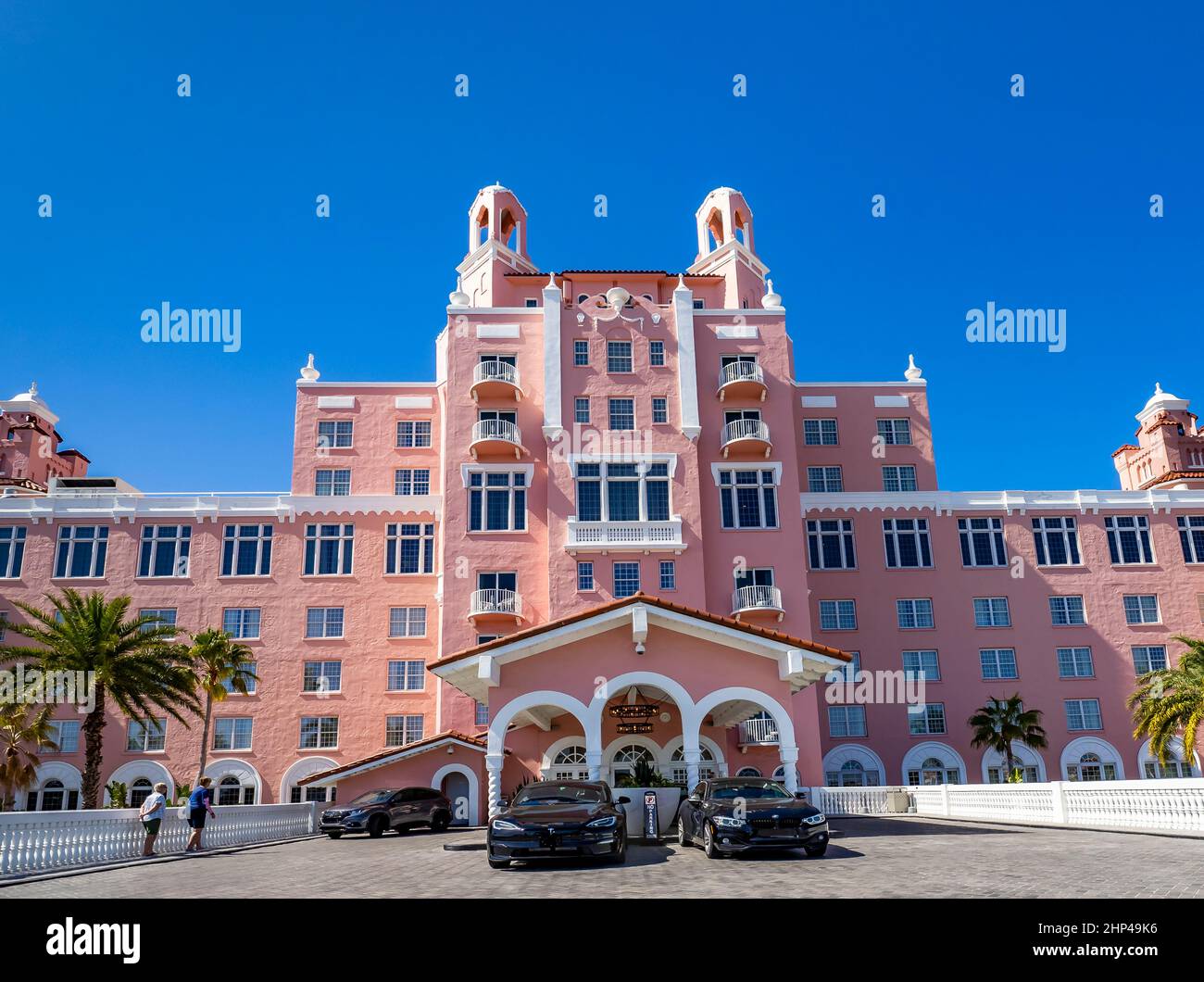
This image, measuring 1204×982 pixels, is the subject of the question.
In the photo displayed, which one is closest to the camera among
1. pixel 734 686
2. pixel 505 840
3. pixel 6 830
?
pixel 505 840

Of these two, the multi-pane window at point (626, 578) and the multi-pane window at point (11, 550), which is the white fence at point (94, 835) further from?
the multi-pane window at point (11, 550)

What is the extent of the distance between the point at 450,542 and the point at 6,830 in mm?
24983

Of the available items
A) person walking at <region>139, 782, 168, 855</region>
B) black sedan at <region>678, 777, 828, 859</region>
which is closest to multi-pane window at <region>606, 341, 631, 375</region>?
person walking at <region>139, 782, 168, 855</region>

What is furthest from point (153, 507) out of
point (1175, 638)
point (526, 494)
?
point (1175, 638)

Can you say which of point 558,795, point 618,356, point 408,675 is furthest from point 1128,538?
point 558,795

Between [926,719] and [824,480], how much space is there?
12.8m

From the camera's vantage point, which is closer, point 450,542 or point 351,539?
point 450,542

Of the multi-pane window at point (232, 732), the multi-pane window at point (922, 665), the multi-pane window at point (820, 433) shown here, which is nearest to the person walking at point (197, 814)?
the multi-pane window at point (232, 732)

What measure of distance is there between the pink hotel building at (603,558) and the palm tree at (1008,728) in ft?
3.82

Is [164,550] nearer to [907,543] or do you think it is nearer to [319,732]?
[319,732]

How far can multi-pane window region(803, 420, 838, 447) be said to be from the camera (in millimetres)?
50094

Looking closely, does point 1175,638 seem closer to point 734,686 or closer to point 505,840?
point 734,686

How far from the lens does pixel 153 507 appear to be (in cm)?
4541

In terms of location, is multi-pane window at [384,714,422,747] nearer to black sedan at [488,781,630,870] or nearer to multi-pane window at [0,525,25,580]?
multi-pane window at [0,525,25,580]
